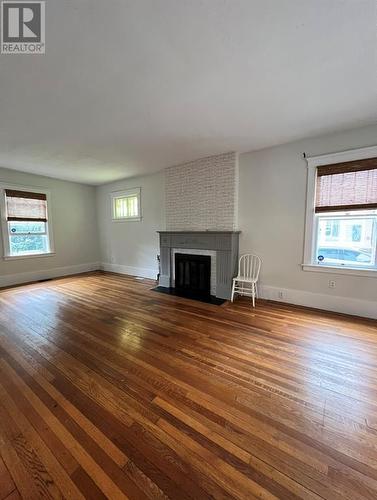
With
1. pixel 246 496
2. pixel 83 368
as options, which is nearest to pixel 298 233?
pixel 246 496

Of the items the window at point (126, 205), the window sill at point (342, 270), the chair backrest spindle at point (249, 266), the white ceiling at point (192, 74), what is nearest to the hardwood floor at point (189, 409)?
the window sill at point (342, 270)

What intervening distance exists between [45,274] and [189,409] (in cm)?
568

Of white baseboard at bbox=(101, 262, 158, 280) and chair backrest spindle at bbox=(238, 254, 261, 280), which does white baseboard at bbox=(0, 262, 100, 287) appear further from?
chair backrest spindle at bbox=(238, 254, 261, 280)

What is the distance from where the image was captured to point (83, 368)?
208 centimetres

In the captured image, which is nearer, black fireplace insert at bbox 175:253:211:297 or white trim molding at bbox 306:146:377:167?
white trim molding at bbox 306:146:377:167

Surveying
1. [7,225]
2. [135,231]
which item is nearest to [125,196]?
[135,231]

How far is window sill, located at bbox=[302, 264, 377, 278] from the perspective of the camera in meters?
3.04

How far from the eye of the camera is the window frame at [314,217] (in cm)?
303

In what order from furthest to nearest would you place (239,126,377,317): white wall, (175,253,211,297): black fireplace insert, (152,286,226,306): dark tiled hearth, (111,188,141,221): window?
(111,188,141,221): window < (175,253,211,297): black fireplace insert < (152,286,226,306): dark tiled hearth < (239,126,377,317): white wall

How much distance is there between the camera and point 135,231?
5.93 meters

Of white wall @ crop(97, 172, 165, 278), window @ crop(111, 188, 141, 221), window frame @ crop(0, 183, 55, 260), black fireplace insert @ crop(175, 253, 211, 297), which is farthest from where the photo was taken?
window @ crop(111, 188, 141, 221)

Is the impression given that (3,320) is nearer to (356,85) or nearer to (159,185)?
(159,185)
